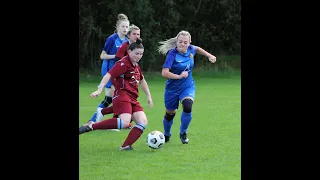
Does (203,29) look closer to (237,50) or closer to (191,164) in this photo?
(237,50)

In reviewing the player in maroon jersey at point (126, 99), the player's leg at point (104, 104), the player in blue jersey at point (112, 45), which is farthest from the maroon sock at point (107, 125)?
the player in blue jersey at point (112, 45)

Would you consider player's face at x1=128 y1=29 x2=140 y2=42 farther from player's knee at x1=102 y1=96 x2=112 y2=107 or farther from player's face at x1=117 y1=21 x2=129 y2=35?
player's knee at x1=102 y1=96 x2=112 y2=107

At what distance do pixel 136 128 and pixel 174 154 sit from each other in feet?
2.11

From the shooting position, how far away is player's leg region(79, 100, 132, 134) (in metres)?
7.96

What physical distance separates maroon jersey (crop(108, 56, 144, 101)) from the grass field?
2.58 feet

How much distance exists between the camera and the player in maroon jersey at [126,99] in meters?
7.98

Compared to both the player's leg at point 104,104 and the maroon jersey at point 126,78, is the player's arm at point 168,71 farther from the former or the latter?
the player's leg at point 104,104

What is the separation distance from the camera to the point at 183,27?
24484mm
